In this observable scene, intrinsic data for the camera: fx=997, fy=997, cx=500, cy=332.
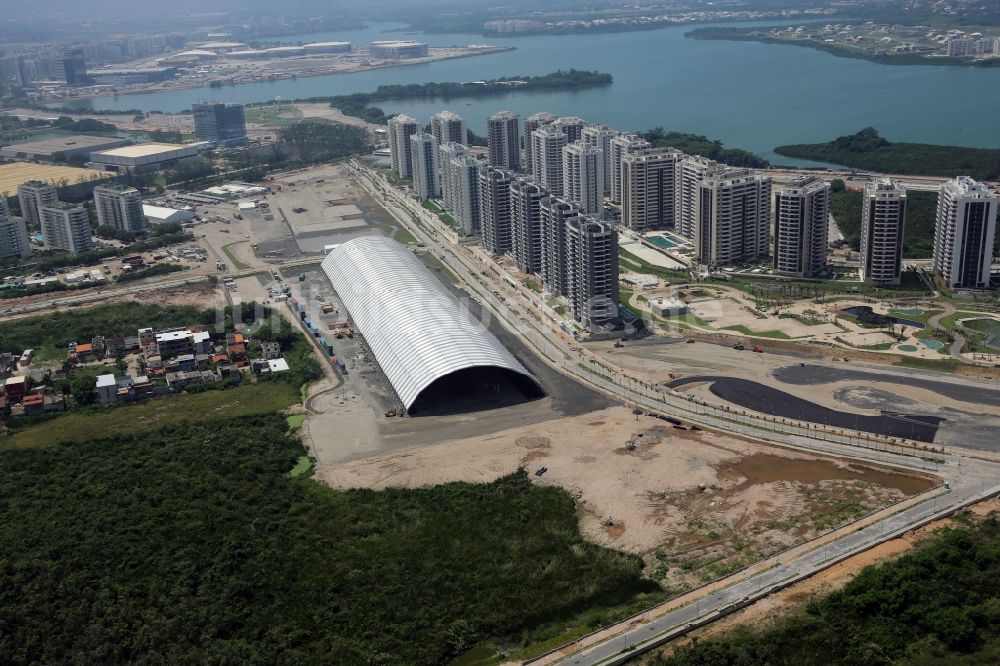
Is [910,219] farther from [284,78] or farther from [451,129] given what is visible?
[284,78]

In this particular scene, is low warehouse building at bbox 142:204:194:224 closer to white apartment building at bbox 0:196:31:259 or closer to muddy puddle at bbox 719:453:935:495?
white apartment building at bbox 0:196:31:259

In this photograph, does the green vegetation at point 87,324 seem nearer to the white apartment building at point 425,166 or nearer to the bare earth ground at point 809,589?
the white apartment building at point 425,166

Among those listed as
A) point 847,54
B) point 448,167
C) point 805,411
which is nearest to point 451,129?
point 448,167

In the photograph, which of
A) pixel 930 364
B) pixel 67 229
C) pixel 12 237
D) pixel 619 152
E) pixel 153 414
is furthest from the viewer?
pixel 619 152

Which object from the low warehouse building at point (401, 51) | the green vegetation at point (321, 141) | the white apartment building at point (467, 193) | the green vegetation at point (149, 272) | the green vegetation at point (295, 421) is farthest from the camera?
the low warehouse building at point (401, 51)

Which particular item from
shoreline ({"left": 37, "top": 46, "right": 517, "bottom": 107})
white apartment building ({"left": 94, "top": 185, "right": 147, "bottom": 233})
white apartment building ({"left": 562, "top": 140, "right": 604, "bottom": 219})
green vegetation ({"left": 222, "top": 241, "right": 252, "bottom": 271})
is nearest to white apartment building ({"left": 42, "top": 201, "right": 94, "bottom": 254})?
white apartment building ({"left": 94, "top": 185, "right": 147, "bottom": 233})

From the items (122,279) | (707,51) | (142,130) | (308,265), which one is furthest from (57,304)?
(707,51)

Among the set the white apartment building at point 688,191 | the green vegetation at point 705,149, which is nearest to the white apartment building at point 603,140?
the white apartment building at point 688,191
